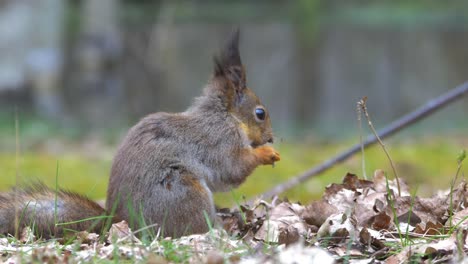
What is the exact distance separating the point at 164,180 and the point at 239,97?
76 cm

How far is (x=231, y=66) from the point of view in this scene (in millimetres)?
4016

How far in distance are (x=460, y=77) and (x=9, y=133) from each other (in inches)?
306

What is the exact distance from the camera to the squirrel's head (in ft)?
13.1

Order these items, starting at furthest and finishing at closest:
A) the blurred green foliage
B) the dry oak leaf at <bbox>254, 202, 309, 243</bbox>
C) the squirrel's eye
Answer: the blurred green foliage
the squirrel's eye
the dry oak leaf at <bbox>254, 202, 309, 243</bbox>

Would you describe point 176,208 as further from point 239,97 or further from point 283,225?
point 239,97

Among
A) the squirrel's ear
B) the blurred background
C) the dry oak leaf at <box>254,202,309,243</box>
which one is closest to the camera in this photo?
the dry oak leaf at <box>254,202,309,243</box>

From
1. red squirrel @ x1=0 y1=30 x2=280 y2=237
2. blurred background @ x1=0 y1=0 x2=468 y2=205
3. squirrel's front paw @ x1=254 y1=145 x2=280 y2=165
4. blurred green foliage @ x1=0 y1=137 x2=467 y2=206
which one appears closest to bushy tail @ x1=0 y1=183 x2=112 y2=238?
red squirrel @ x1=0 y1=30 x2=280 y2=237

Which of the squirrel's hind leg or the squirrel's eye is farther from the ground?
the squirrel's eye

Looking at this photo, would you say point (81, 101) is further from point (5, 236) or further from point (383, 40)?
point (5, 236)

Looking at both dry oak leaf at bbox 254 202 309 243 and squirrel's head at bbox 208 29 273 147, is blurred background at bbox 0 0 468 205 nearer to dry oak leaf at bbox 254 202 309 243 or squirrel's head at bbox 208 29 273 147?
squirrel's head at bbox 208 29 273 147

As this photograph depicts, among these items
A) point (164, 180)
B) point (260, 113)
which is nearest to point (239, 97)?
point (260, 113)

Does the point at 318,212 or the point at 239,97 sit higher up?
the point at 239,97

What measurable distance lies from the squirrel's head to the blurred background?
771 cm

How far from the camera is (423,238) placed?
3.08m
